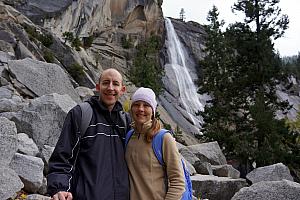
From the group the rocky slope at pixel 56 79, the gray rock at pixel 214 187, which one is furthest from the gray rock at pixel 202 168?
the gray rock at pixel 214 187

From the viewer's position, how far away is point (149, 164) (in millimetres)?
2984

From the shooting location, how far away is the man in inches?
114

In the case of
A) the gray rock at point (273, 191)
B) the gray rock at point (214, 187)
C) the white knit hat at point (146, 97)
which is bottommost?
the gray rock at point (214, 187)

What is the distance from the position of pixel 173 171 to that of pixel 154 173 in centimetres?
17

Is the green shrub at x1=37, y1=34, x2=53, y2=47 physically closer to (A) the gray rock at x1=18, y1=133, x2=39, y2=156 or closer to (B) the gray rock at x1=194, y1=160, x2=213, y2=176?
(B) the gray rock at x1=194, y1=160, x2=213, y2=176

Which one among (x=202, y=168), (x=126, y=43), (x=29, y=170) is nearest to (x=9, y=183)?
(x=29, y=170)

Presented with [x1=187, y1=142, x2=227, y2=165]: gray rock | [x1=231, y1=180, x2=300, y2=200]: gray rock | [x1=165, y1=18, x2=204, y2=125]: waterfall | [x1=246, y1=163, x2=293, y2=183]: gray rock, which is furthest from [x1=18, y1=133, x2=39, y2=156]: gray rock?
[x1=165, y1=18, x2=204, y2=125]: waterfall

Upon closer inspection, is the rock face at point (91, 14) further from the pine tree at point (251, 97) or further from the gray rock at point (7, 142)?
the gray rock at point (7, 142)

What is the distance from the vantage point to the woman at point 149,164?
115 inches

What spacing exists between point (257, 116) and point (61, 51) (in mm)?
15640

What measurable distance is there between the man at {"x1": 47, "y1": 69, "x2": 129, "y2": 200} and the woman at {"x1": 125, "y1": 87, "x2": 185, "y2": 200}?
0.09m

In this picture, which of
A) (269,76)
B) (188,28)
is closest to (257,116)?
(269,76)

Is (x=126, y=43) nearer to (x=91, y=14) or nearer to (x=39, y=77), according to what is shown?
(x=91, y=14)

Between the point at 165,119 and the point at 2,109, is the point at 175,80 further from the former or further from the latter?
the point at 2,109
